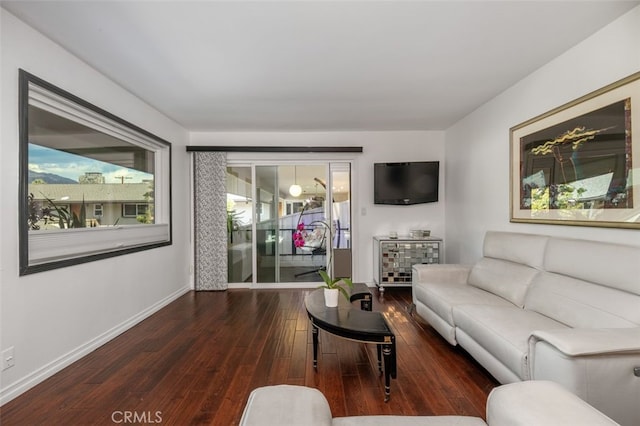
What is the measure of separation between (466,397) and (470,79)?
9.03 ft

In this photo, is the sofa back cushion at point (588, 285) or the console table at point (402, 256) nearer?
the sofa back cushion at point (588, 285)

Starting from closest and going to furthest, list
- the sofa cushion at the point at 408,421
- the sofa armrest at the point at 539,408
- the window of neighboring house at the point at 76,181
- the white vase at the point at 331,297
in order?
the sofa armrest at the point at 539,408
the sofa cushion at the point at 408,421
the window of neighboring house at the point at 76,181
the white vase at the point at 331,297

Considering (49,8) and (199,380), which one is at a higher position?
(49,8)

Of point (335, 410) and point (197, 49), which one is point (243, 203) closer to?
point (197, 49)

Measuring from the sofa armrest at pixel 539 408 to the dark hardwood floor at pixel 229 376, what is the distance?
37.2 inches

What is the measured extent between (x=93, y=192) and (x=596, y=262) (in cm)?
410

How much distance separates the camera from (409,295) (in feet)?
13.3

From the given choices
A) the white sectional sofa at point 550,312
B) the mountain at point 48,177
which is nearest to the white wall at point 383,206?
the white sectional sofa at point 550,312

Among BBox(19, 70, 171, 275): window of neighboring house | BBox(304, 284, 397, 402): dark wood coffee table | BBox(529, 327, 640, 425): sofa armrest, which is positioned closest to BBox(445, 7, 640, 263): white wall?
BBox(529, 327, 640, 425): sofa armrest

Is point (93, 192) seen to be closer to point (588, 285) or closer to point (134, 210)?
point (134, 210)

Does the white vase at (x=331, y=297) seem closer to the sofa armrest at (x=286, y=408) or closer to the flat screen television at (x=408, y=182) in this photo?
the sofa armrest at (x=286, y=408)

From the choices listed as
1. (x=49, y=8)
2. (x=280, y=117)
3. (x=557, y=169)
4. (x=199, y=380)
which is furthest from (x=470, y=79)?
(x=199, y=380)

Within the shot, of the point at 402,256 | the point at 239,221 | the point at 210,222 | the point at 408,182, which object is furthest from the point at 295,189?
the point at 402,256

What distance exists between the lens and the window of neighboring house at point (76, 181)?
1978mm
